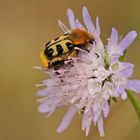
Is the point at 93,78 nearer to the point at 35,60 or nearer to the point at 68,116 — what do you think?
the point at 68,116

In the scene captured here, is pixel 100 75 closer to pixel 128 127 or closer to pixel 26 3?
pixel 128 127

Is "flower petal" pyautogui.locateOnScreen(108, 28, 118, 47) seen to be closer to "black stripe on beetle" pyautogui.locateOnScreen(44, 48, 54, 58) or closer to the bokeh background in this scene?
"black stripe on beetle" pyautogui.locateOnScreen(44, 48, 54, 58)

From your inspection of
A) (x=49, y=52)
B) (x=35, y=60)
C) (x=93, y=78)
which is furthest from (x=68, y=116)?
(x=35, y=60)

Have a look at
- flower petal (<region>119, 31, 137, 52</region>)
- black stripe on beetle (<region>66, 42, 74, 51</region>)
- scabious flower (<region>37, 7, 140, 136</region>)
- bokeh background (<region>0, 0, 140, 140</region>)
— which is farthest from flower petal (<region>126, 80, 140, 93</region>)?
bokeh background (<region>0, 0, 140, 140</region>)

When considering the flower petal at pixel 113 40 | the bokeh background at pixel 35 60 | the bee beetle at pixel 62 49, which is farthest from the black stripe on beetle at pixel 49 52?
the bokeh background at pixel 35 60

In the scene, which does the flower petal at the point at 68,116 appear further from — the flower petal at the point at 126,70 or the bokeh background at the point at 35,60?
the bokeh background at the point at 35,60

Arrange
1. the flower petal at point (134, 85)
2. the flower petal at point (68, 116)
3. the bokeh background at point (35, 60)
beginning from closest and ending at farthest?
the flower petal at point (134, 85) → the flower petal at point (68, 116) → the bokeh background at point (35, 60)

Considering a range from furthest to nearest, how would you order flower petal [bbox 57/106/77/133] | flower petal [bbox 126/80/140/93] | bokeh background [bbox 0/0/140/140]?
1. bokeh background [bbox 0/0/140/140]
2. flower petal [bbox 57/106/77/133]
3. flower petal [bbox 126/80/140/93]
